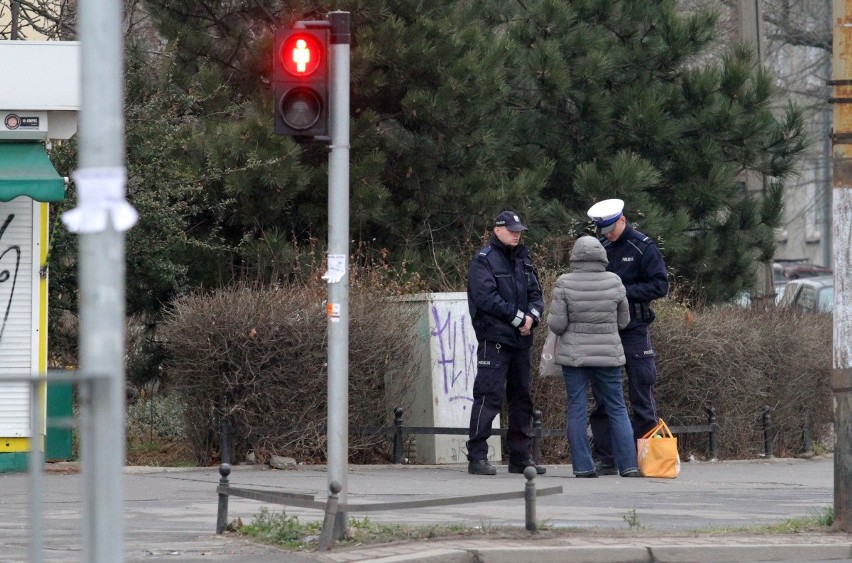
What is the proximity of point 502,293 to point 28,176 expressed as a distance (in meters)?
3.54

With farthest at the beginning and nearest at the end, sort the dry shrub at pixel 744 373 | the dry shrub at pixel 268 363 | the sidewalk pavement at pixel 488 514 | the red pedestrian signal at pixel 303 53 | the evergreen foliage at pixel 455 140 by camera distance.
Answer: the evergreen foliage at pixel 455 140 < the dry shrub at pixel 744 373 < the dry shrub at pixel 268 363 < the red pedestrian signal at pixel 303 53 < the sidewalk pavement at pixel 488 514

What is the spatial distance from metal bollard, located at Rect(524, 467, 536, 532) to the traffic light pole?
95 cm

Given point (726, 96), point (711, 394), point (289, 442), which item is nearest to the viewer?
point (289, 442)

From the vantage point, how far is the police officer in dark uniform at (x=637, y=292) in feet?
35.6

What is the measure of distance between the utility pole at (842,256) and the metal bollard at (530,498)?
177 cm

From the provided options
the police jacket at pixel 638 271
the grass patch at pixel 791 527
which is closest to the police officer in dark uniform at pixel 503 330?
the police jacket at pixel 638 271

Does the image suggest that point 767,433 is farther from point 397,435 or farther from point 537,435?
point 397,435

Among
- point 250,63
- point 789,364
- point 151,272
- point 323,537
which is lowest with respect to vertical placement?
point 323,537

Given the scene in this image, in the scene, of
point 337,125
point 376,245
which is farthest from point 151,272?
point 337,125

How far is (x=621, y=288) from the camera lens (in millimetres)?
10500

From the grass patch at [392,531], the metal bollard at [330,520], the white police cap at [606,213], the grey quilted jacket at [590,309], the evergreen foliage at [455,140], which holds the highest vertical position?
the evergreen foliage at [455,140]

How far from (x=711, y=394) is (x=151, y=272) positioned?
217 inches

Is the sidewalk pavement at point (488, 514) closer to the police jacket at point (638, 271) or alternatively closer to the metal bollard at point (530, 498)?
the metal bollard at point (530, 498)

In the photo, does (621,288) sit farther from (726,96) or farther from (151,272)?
(726,96)
